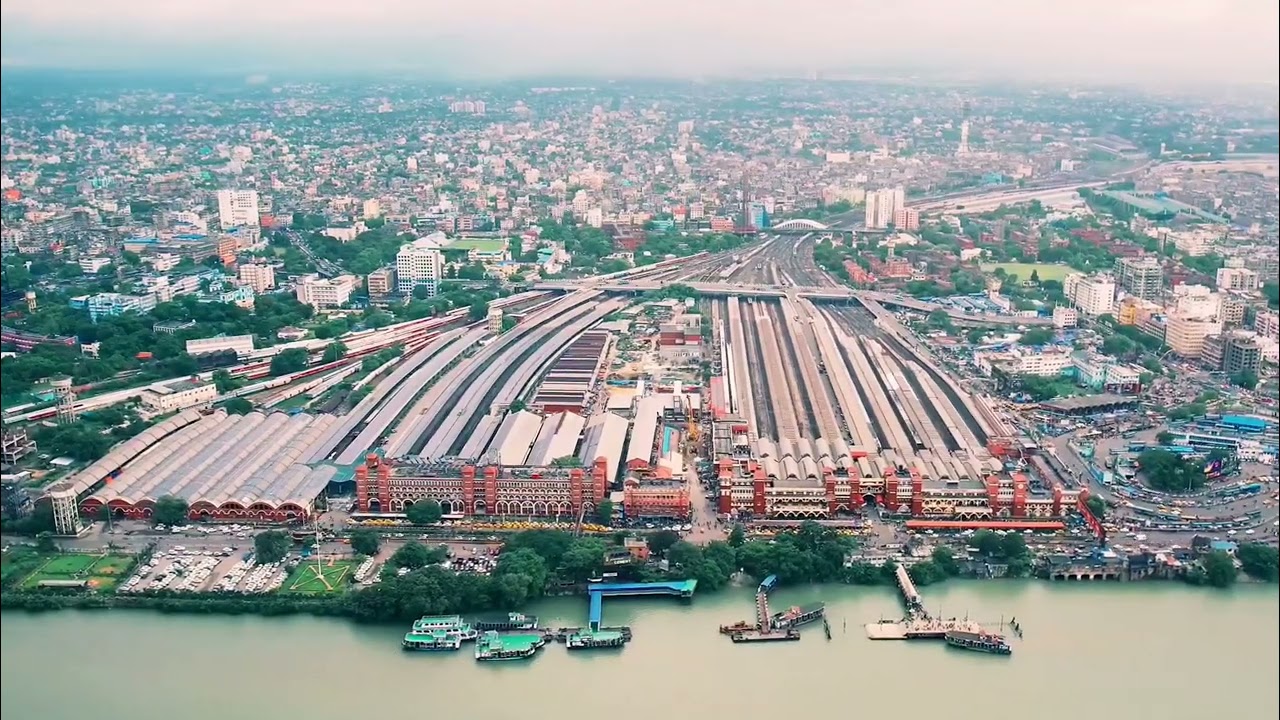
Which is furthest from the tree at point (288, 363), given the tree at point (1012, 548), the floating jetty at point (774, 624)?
the tree at point (1012, 548)

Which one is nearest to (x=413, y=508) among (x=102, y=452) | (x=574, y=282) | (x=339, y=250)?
(x=102, y=452)

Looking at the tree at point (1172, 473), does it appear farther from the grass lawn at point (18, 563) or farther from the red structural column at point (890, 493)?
the grass lawn at point (18, 563)

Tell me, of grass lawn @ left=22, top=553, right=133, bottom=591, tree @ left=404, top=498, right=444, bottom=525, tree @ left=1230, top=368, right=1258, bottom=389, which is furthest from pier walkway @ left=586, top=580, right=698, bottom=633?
tree @ left=1230, top=368, right=1258, bottom=389

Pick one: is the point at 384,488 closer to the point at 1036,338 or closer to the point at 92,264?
the point at 1036,338

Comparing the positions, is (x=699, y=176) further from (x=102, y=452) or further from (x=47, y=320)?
(x=102, y=452)

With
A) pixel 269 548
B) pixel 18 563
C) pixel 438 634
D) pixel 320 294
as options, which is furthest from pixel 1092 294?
pixel 18 563
